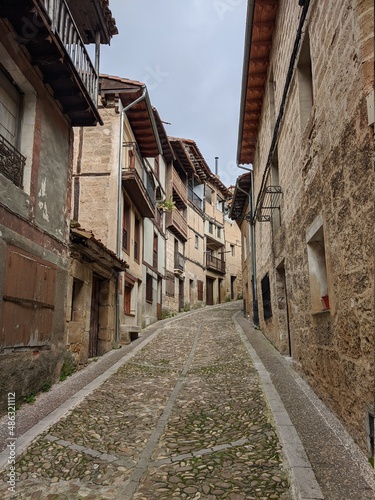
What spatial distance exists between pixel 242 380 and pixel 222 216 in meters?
27.7

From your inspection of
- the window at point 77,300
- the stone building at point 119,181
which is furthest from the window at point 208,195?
the window at point 77,300

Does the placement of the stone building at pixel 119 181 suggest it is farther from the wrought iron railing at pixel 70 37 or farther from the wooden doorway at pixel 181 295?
the wooden doorway at pixel 181 295

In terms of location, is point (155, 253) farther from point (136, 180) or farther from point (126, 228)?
point (136, 180)

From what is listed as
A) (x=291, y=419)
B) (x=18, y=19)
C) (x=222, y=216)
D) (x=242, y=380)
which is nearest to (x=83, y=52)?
(x=18, y=19)

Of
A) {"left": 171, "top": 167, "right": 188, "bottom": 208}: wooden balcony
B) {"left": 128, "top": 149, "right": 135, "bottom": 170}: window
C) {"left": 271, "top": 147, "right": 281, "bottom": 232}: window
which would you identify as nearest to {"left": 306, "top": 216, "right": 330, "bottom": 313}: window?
{"left": 271, "top": 147, "right": 281, "bottom": 232}: window

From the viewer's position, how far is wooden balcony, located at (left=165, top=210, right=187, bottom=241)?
68.0 feet

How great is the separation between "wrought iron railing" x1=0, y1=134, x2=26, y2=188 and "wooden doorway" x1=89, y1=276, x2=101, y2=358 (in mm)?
3935

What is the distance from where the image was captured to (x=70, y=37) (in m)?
6.27

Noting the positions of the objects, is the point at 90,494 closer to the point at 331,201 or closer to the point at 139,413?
the point at 139,413

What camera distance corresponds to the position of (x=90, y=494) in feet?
9.87

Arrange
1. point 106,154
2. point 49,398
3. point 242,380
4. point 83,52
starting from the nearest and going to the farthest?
point 49,398
point 242,380
point 83,52
point 106,154

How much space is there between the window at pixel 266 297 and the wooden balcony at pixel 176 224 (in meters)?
9.66

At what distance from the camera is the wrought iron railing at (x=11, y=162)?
17.3ft

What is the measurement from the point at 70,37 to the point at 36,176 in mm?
2267
